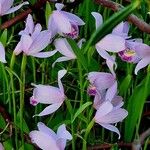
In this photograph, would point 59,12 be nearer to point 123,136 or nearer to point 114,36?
point 114,36

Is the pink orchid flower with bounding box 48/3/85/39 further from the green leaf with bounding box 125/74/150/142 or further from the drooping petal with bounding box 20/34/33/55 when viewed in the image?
the green leaf with bounding box 125/74/150/142

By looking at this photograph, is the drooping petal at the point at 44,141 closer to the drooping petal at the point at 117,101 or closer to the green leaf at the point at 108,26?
the drooping petal at the point at 117,101

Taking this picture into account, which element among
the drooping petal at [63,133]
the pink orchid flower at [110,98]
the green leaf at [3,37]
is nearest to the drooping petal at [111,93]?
the pink orchid flower at [110,98]

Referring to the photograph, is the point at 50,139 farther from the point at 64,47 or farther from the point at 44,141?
the point at 64,47

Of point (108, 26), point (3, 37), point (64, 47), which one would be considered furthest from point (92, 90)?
point (108, 26)

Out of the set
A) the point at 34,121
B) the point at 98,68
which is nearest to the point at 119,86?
the point at 98,68

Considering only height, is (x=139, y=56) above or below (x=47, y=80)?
above
